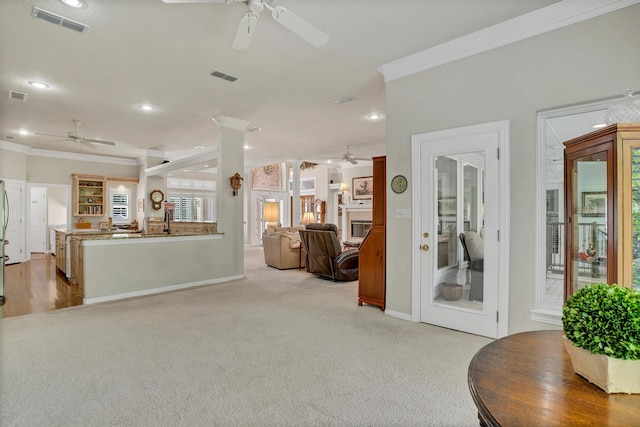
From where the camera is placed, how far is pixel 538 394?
95 cm

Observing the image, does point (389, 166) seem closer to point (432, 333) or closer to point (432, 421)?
point (432, 333)

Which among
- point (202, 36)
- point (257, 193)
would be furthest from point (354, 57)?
point (257, 193)

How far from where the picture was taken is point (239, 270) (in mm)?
5906

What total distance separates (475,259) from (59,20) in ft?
14.4

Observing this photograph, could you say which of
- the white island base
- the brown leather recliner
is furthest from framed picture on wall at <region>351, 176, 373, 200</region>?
the white island base

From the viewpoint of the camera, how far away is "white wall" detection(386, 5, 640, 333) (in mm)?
2496

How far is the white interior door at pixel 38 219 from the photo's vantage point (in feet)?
30.6

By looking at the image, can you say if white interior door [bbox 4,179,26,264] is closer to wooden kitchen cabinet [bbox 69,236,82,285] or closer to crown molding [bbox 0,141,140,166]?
crown molding [bbox 0,141,140,166]

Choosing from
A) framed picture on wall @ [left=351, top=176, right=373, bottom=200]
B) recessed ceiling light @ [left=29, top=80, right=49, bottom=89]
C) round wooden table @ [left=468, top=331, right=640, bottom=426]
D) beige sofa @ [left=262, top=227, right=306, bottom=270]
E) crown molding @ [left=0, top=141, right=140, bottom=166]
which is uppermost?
recessed ceiling light @ [left=29, top=80, right=49, bottom=89]

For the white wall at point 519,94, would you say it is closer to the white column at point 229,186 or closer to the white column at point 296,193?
the white column at point 229,186

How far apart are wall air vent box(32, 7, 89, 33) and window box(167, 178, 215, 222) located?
332 inches

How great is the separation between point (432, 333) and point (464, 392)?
3.49 ft

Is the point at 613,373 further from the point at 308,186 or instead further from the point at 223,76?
the point at 308,186

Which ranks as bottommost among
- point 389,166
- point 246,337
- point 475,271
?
point 246,337
